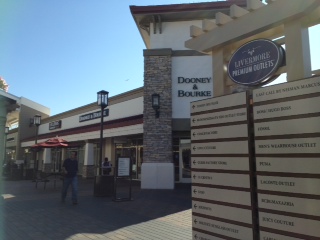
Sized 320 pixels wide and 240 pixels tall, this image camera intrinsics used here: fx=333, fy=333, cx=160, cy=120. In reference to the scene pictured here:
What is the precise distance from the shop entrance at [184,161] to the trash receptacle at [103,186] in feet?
18.8

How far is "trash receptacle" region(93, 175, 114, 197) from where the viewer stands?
514 inches

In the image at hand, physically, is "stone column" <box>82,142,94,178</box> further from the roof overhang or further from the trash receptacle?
the roof overhang

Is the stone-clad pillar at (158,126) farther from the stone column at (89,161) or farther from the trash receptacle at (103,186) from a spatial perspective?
the stone column at (89,161)

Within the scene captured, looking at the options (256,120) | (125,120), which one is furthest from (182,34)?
(256,120)

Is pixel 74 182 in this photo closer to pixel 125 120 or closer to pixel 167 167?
pixel 167 167

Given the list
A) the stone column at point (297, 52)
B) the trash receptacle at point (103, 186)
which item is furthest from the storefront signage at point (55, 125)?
the stone column at point (297, 52)

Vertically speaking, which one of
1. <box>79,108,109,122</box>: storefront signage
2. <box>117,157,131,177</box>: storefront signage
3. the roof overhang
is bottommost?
<box>117,157,131,177</box>: storefront signage

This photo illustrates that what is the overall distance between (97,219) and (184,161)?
9886 millimetres

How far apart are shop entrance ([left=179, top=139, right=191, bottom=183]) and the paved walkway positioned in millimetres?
5263

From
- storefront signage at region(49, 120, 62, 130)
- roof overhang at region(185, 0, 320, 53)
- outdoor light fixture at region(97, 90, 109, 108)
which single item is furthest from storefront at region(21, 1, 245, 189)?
storefront signage at region(49, 120, 62, 130)

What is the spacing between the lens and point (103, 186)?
13.1 metres

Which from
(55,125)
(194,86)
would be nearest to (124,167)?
(194,86)

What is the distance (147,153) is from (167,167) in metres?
1.17

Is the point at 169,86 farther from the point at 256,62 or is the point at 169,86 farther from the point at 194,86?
the point at 256,62
